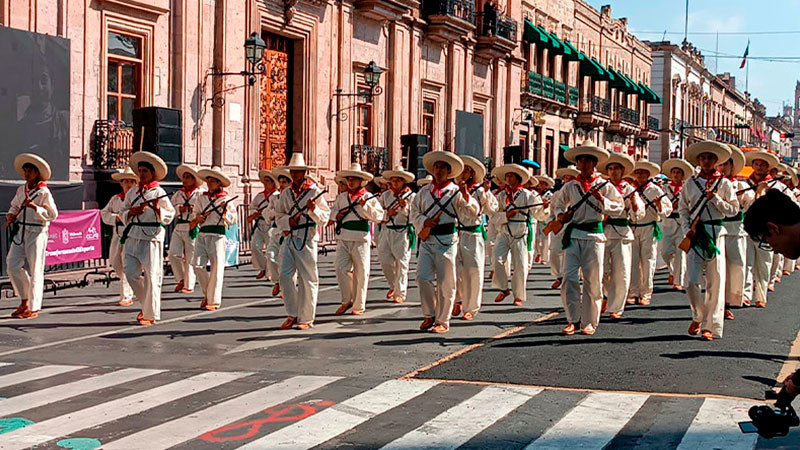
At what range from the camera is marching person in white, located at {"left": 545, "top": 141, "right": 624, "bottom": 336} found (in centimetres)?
1075

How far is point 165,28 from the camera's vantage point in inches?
819

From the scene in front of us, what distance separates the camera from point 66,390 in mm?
7824

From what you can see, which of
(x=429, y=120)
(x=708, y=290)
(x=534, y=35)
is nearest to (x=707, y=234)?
(x=708, y=290)

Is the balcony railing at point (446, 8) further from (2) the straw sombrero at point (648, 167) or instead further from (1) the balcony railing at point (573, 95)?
(2) the straw sombrero at point (648, 167)

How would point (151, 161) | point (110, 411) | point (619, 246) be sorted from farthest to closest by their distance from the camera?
point (619, 246) < point (151, 161) < point (110, 411)

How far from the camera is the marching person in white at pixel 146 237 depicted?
11.6 meters

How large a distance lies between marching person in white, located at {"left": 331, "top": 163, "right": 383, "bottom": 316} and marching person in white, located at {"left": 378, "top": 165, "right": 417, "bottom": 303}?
1.31m

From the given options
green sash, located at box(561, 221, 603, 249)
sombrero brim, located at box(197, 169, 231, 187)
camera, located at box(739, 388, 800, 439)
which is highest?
sombrero brim, located at box(197, 169, 231, 187)

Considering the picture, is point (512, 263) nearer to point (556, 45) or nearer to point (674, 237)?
point (674, 237)

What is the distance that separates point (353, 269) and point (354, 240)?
42 cm

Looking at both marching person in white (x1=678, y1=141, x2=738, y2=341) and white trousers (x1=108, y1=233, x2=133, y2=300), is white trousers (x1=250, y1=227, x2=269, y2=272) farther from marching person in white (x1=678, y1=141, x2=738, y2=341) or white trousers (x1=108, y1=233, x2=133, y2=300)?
marching person in white (x1=678, y1=141, x2=738, y2=341)

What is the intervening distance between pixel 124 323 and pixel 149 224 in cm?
119

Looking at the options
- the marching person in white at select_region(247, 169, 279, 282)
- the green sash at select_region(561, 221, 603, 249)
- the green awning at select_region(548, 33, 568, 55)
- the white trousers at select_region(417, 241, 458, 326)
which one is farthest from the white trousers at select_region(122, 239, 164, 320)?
the green awning at select_region(548, 33, 568, 55)

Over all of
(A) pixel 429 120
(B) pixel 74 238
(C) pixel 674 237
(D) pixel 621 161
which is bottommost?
(B) pixel 74 238
